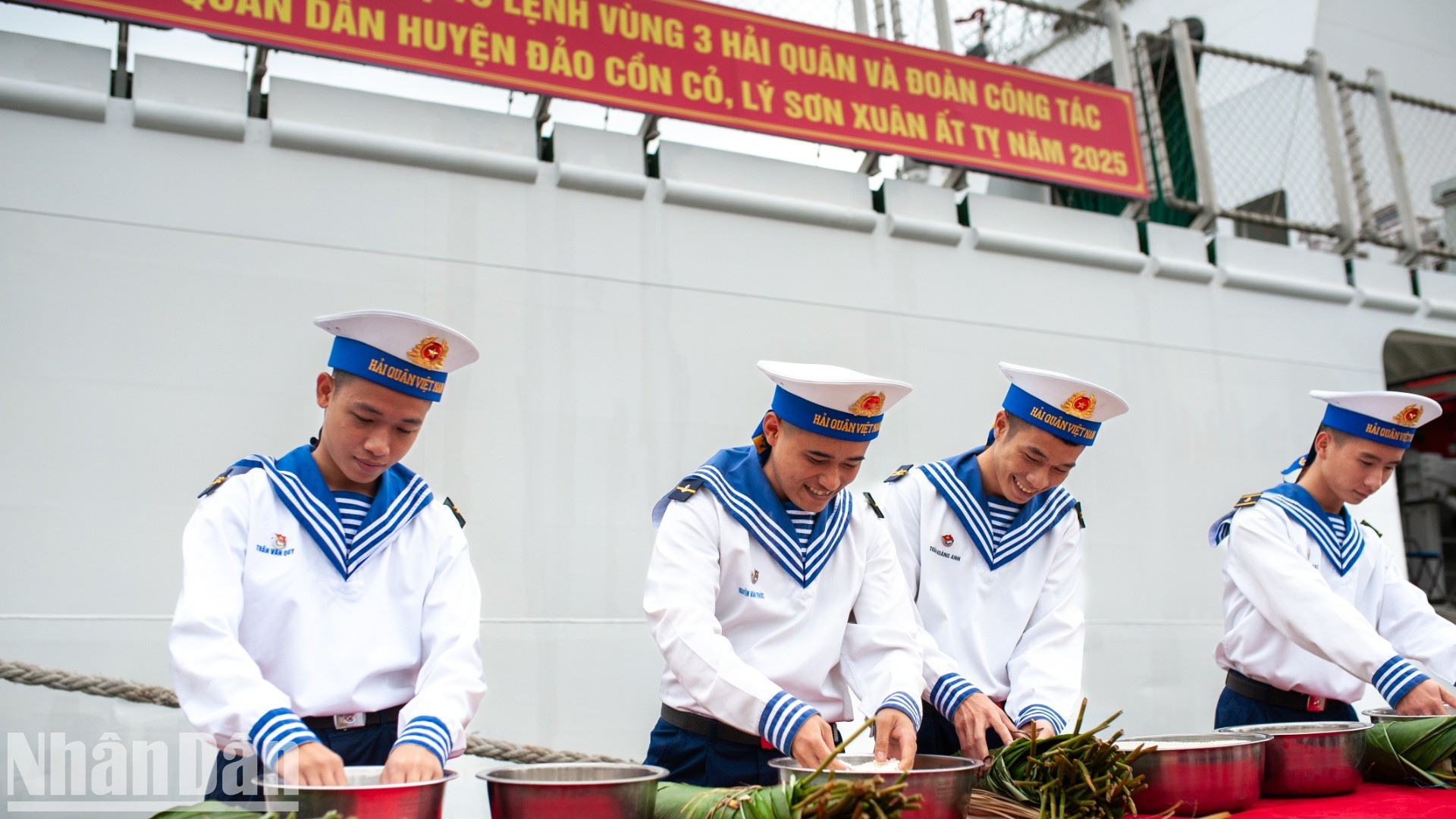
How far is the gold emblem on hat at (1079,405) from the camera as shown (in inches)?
104

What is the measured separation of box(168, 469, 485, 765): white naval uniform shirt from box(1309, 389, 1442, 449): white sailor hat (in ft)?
8.07

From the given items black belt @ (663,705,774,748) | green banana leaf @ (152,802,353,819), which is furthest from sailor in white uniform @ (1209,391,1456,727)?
green banana leaf @ (152,802,353,819)

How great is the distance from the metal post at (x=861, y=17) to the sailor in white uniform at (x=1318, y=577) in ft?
11.5

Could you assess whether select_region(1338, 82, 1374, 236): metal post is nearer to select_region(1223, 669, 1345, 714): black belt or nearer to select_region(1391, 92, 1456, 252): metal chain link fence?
select_region(1391, 92, 1456, 252): metal chain link fence

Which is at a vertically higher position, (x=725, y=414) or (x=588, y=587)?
(x=725, y=414)

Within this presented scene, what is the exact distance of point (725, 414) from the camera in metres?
4.89

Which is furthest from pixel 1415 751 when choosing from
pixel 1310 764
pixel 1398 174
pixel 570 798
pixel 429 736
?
pixel 1398 174

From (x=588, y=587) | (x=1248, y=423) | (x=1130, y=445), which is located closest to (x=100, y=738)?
(x=588, y=587)

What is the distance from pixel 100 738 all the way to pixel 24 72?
7.84 ft

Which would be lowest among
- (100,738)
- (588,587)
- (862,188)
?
(100,738)

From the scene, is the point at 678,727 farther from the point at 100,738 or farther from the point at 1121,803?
the point at 100,738

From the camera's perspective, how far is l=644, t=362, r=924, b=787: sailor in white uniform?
2182 mm

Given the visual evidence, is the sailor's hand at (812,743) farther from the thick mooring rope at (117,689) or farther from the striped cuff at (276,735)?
the thick mooring rope at (117,689)

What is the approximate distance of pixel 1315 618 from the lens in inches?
111
